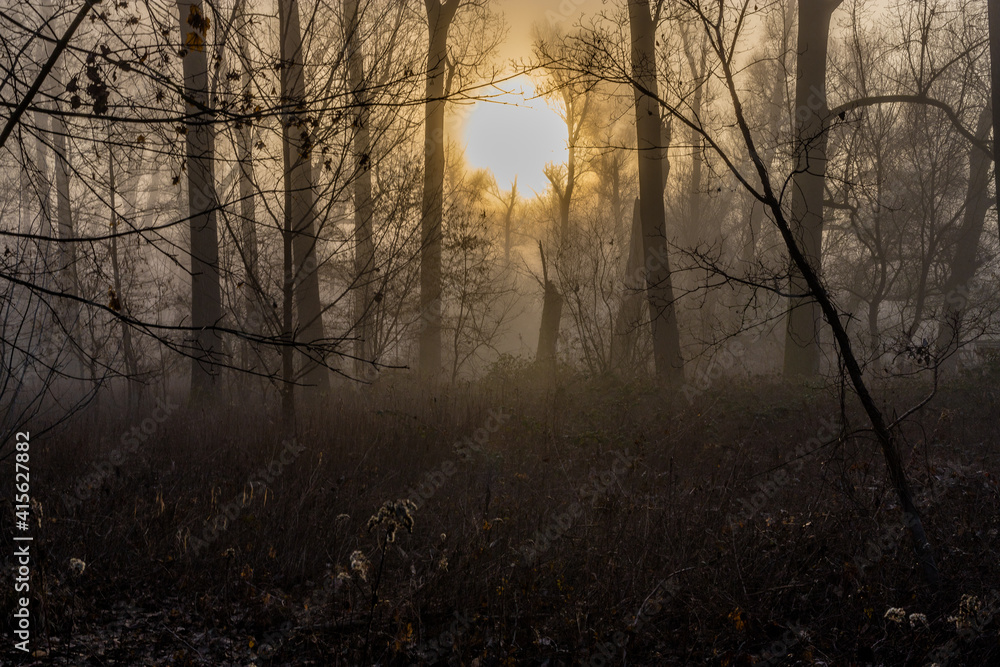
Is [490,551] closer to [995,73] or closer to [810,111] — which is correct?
[995,73]

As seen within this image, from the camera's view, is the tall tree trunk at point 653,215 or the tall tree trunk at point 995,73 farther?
the tall tree trunk at point 653,215

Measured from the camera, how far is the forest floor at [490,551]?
3422 mm

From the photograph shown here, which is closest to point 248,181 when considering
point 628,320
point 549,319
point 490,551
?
point 549,319

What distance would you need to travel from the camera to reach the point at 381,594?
3.92 metres

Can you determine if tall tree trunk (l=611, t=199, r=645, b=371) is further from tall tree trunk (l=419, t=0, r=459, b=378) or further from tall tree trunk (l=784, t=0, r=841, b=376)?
tall tree trunk (l=419, t=0, r=459, b=378)

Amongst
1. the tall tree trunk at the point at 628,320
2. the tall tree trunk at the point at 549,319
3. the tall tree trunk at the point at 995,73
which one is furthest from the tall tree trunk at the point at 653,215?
the tall tree trunk at the point at 995,73

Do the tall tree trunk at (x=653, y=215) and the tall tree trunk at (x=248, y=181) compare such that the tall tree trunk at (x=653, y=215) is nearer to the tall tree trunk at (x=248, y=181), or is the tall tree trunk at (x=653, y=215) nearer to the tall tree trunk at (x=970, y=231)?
the tall tree trunk at (x=248, y=181)

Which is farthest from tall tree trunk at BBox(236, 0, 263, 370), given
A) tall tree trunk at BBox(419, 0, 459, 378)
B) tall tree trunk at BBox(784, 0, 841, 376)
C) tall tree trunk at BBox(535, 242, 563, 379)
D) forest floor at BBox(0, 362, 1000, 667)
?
tall tree trunk at BBox(784, 0, 841, 376)

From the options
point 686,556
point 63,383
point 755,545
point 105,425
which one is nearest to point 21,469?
point 105,425

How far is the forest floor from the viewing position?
3.42 m

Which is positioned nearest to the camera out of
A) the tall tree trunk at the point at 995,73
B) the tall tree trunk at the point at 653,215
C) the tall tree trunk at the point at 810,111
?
the tall tree trunk at the point at 995,73

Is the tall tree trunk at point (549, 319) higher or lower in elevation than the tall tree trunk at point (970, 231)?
lower

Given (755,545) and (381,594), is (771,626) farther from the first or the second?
(381,594)

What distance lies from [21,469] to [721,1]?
6.39 m
